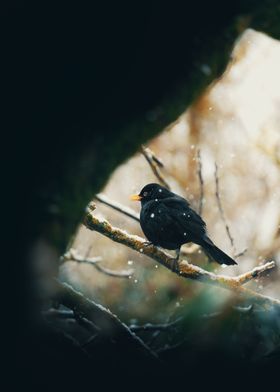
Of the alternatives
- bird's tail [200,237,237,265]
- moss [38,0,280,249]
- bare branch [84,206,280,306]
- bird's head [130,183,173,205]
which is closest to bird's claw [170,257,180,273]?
bare branch [84,206,280,306]

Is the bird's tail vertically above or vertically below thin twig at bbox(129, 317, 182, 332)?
above

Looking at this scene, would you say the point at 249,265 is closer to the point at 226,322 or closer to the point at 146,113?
the point at 226,322

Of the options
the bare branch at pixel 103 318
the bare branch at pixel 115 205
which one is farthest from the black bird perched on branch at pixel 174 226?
the bare branch at pixel 103 318

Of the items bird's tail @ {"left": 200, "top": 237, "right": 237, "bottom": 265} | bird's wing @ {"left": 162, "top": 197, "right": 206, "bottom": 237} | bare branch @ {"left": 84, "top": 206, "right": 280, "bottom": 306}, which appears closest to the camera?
bare branch @ {"left": 84, "top": 206, "right": 280, "bottom": 306}

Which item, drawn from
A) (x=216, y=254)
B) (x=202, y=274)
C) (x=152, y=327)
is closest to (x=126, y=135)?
(x=202, y=274)

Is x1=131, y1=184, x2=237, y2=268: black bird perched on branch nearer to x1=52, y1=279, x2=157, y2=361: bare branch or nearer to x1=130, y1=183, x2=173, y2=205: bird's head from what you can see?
x1=130, y1=183, x2=173, y2=205: bird's head

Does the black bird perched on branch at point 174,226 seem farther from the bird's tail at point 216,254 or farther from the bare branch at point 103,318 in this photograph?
the bare branch at point 103,318

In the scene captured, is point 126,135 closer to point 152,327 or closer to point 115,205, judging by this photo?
point 152,327
